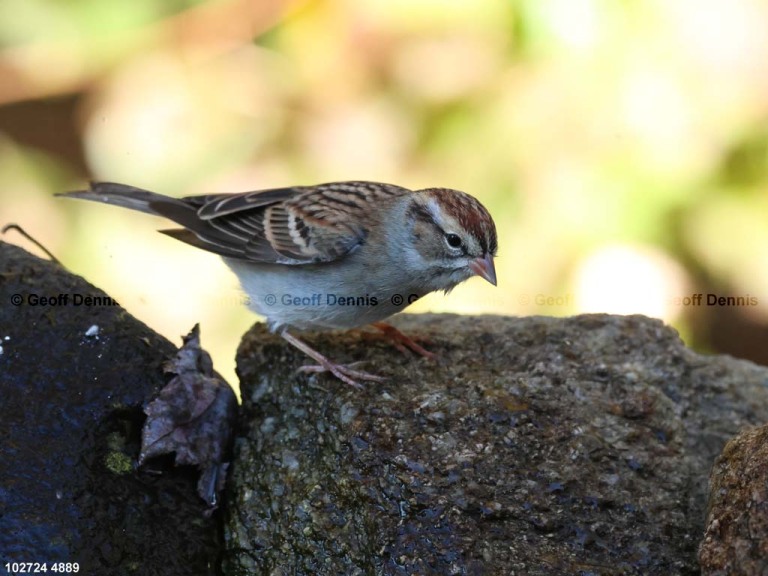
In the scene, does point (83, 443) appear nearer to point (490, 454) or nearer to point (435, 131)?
point (490, 454)

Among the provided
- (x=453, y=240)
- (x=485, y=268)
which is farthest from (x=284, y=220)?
(x=485, y=268)

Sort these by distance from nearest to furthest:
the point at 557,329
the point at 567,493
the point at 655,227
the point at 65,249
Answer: the point at 567,493, the point at 557,329, the point at 655,227, the point at 65,249

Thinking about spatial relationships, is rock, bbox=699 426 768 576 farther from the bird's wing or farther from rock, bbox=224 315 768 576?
the bird's wing

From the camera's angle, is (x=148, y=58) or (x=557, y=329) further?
(x=148, y=58)

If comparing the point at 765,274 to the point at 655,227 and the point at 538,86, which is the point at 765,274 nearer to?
the point at 655,227

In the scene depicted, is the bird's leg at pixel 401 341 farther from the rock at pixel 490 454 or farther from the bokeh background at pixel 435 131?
the bokeh background at pixel 435 131

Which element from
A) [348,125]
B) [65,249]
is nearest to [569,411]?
[348,125]

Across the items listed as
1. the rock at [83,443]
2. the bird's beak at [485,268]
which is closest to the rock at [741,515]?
the bird's beak at [485,268]
